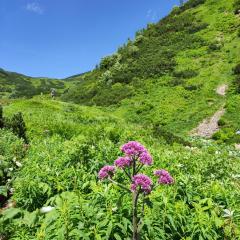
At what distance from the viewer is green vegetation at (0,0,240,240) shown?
22.5 feet

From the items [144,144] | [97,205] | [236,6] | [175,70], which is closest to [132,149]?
[97,205]

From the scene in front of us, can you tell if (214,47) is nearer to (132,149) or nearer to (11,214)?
(11,214)

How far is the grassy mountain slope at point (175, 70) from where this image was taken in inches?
1714

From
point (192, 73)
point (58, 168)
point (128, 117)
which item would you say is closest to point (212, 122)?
point (128, 117)

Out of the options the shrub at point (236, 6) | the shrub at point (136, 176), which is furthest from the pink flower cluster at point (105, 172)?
the shrub at point (236, 6)

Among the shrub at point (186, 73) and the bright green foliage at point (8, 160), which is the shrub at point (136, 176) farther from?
the shrub at point (186, 73)

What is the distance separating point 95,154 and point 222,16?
61.1 metres

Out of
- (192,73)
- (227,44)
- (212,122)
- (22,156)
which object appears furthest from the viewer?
(227,44)

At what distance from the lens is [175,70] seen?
54969 millimetres

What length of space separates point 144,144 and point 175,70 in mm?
39470

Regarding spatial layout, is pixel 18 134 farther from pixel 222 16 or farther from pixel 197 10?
pixel 197 10

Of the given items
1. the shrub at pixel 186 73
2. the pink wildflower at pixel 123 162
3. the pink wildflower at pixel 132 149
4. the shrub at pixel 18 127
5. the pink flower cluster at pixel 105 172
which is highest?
the shrub at pixel 186 73

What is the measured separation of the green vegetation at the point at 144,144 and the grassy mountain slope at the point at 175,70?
195 mm

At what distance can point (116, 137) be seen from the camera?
731 inches
